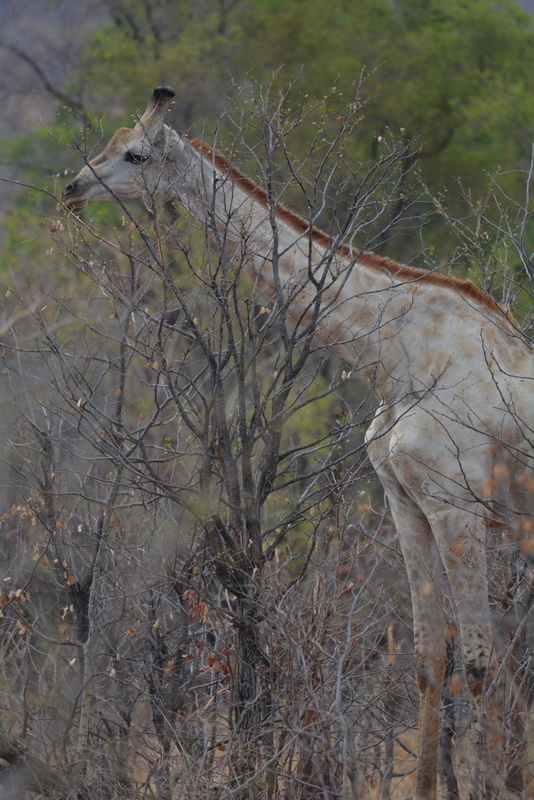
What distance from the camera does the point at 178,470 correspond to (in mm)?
7742

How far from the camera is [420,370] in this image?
6008 mm

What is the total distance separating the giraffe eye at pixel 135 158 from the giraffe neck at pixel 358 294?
167mm

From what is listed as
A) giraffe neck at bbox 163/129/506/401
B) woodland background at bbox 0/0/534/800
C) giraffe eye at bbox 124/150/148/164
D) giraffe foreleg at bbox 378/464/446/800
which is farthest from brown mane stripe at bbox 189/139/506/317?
giraffe foreleg at bbox 378/464/446/800

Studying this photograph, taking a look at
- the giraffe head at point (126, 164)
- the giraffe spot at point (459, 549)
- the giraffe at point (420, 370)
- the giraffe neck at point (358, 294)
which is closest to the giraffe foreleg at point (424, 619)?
the giraffe at point (420, 370)

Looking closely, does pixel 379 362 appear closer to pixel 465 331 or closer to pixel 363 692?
pixel 465 331

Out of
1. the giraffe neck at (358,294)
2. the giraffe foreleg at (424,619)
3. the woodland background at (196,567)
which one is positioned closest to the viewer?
the woodland background at (196,567)

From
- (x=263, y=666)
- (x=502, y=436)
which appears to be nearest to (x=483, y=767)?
(x=263, y=666)

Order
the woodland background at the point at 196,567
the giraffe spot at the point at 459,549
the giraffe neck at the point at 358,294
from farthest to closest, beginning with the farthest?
the giraffe neck at the point at 358,294
the giraffe spot at the point at 459,549
the woodland background at the point at 196,567

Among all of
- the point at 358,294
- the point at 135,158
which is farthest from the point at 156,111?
the point at 358,294

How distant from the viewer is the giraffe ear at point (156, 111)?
5.98 meters

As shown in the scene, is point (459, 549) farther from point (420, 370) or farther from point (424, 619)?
point (420, 370)

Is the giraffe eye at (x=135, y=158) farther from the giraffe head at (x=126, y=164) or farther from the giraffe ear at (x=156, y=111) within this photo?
the giraffe ear at (x=156, y=111)

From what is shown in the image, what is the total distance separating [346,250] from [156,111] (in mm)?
1309

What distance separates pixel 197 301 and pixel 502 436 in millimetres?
1971
